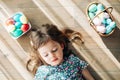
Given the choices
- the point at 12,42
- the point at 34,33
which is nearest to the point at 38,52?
the point at 34,33

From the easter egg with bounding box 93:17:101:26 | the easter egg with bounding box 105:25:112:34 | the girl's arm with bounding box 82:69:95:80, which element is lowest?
the girl's arm with bounding box 82:69:95:80

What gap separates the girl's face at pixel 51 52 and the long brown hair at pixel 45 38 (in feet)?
0.07

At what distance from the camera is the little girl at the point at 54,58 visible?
1606 mm

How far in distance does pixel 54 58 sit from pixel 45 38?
11 centimetres

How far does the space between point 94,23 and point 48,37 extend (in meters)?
0.25

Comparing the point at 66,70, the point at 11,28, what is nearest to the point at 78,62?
the point at 66,70

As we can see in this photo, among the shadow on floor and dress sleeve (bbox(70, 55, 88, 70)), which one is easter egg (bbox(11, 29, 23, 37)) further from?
the shadow on floor

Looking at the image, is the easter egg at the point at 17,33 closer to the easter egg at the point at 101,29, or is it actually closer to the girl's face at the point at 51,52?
the girl's face at the point at 51,52

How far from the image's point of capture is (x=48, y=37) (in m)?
1.61

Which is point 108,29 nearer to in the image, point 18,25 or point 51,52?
point 51,52

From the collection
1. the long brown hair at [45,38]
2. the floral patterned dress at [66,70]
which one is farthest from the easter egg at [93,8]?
the floral patterned dress at [66,70]

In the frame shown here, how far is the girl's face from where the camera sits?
1.60m

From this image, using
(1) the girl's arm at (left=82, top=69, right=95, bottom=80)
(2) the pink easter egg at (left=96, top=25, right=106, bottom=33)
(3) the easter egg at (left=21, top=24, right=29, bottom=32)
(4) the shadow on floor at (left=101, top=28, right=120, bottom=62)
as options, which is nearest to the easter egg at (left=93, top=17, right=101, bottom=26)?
(2) the pink easter egg at (left=96, top=25, right=106, bottom=33)

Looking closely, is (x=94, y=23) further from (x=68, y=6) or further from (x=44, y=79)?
(x=44, y=79)
